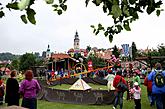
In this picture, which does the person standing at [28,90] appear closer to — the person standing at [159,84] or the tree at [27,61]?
the person standing at [159,84]

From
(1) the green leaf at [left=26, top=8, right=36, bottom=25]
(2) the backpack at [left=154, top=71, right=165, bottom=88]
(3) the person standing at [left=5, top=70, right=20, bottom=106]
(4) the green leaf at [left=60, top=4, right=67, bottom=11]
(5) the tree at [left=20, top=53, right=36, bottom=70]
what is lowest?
(3) the person standing at [left=5, top=70, right=20, bottom=106]

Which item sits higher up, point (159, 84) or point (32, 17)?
point (32, 17)

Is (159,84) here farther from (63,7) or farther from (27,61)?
(27,61)

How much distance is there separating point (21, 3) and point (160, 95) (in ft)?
31.6

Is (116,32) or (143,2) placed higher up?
(143,2)

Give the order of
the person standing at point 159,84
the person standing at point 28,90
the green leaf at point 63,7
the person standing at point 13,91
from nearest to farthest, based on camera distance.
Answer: the green leaf at point 63,7 → the person standing at point 28,90 → the person standing at point 13,91 → the person standing at point 159,84

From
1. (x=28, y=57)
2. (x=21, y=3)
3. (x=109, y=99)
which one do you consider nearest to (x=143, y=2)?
(x=21, y=3)

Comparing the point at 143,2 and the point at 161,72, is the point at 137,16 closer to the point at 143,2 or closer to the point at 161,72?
the point at 143,2

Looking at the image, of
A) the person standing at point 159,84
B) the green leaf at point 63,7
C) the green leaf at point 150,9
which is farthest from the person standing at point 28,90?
the green leaf at point 150,9

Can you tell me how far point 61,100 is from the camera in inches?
683

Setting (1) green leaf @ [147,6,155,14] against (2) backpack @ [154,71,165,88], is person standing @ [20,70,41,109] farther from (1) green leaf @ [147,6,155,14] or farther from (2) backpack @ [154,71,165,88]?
(1) green leaf @ [147,6,155,14]

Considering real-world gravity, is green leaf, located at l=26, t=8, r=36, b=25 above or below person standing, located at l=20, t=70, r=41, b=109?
above

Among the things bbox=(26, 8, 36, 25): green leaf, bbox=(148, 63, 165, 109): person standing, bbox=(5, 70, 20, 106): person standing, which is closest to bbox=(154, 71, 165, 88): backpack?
bbox=(148, 63, 165, 109): person standing

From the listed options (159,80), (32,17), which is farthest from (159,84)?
(32,17)
